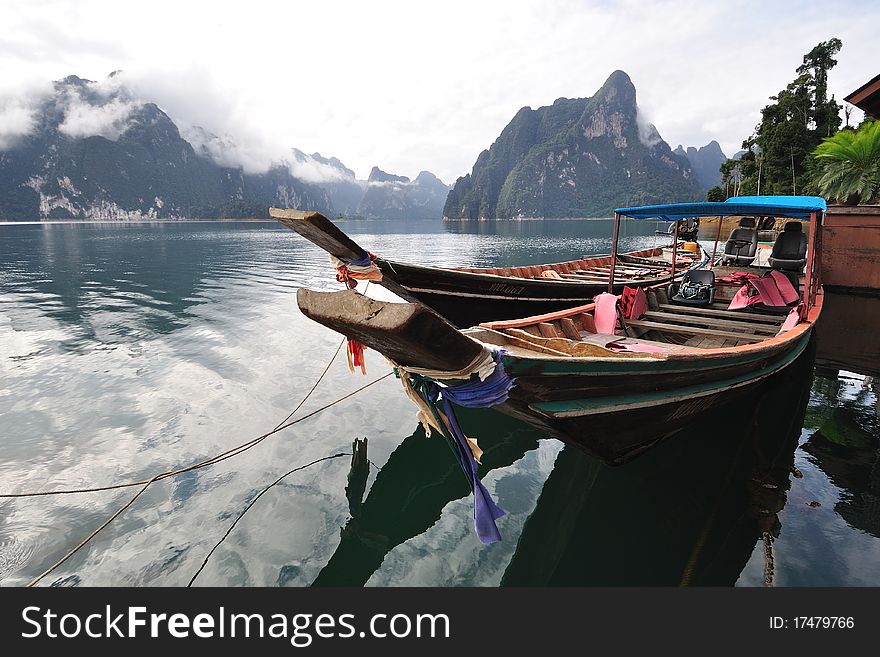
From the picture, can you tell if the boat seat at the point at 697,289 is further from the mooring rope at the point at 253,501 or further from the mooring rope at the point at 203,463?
the mooring rope at the point at 253,501

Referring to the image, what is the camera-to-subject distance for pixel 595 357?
11.1ft

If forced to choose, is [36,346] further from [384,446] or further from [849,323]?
[849,323]

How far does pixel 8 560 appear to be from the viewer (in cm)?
399

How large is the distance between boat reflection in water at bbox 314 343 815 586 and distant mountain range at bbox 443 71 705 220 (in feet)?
529

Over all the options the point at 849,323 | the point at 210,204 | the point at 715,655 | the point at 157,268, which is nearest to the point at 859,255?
the point at 849,323

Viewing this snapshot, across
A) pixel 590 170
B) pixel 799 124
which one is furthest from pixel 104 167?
pixel 799 124

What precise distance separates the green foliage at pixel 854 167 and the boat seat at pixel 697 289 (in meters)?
14.4

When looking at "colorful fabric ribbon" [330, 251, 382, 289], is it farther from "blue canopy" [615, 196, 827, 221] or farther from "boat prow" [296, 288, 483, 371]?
"blue canopy" [615, 196, 827, 221]

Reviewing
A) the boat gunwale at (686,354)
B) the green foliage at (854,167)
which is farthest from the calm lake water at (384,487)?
the green foliage at (854,167)

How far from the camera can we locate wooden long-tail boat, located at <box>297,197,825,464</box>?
2422 mm

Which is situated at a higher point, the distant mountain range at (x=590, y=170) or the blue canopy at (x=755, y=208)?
the distant mountain range at (x=590, y=170)

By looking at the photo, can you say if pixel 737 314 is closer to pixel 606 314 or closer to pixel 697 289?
pixel 697 289

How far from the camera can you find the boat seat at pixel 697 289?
7934mm

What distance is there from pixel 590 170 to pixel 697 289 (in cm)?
17774
